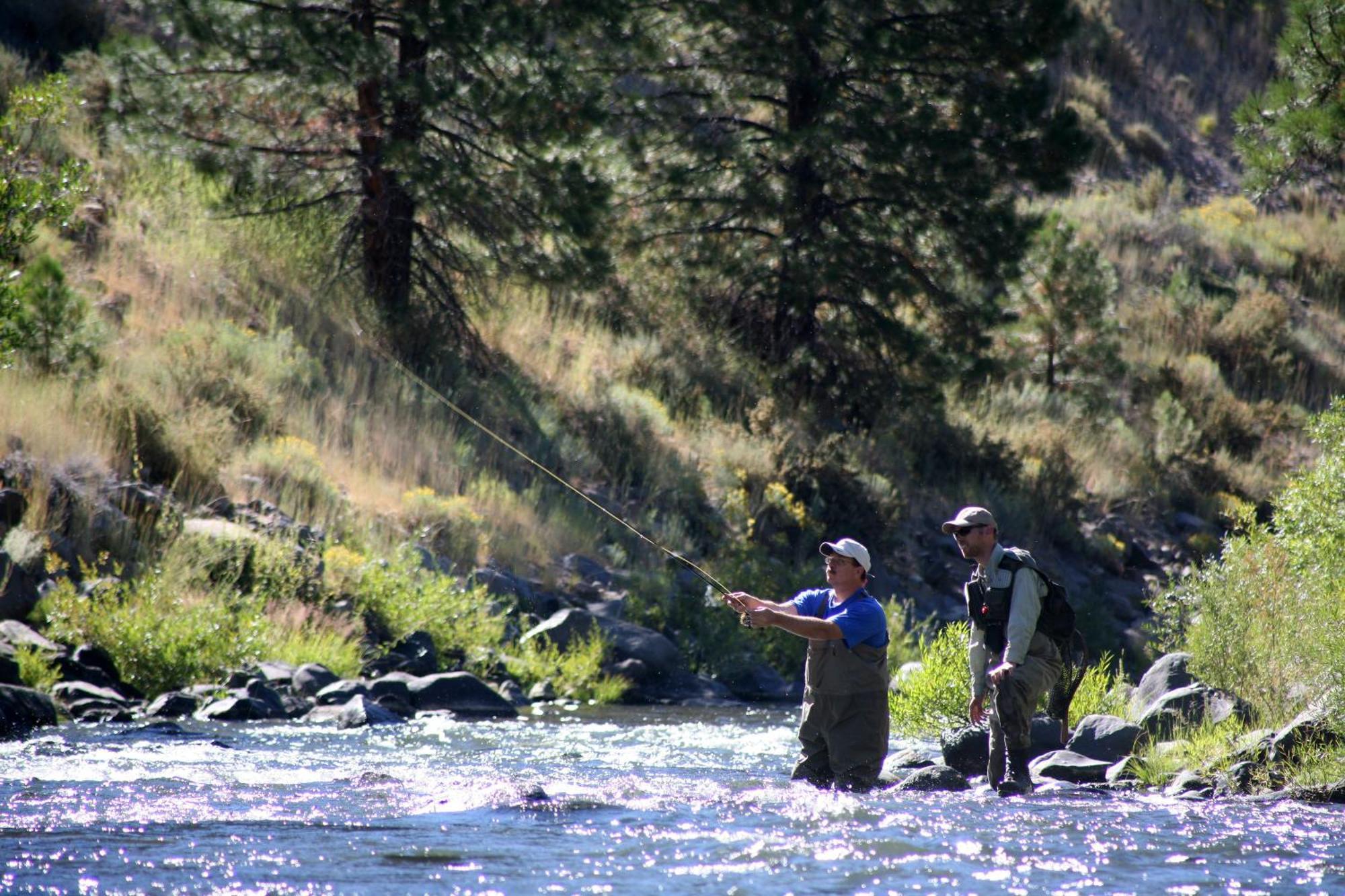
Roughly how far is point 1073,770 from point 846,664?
7.12 feet

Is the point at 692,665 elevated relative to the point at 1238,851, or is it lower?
lower

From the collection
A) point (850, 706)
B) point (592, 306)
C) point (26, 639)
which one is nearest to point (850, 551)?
point (850, 706)

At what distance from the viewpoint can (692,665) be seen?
51.1 feet

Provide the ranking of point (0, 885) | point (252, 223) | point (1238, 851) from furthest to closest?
1. point (252, 223)
2. point (1238, 851)
3. point (0, 885)

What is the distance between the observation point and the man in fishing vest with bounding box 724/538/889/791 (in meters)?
8.23

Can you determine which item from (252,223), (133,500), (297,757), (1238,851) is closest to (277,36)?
(252,223)

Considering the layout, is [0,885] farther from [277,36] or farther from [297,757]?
[277,36]

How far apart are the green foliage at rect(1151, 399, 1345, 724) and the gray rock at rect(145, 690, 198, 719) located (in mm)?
7648

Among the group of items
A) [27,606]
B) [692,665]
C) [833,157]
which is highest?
[833,157]

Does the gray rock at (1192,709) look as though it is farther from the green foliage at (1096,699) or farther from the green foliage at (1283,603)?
the green foliage at (1096,699)

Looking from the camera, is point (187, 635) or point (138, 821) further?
point (187, 635)

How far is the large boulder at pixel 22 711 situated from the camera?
9961mm

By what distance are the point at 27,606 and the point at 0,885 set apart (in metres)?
6.77

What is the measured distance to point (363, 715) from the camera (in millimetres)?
11578
